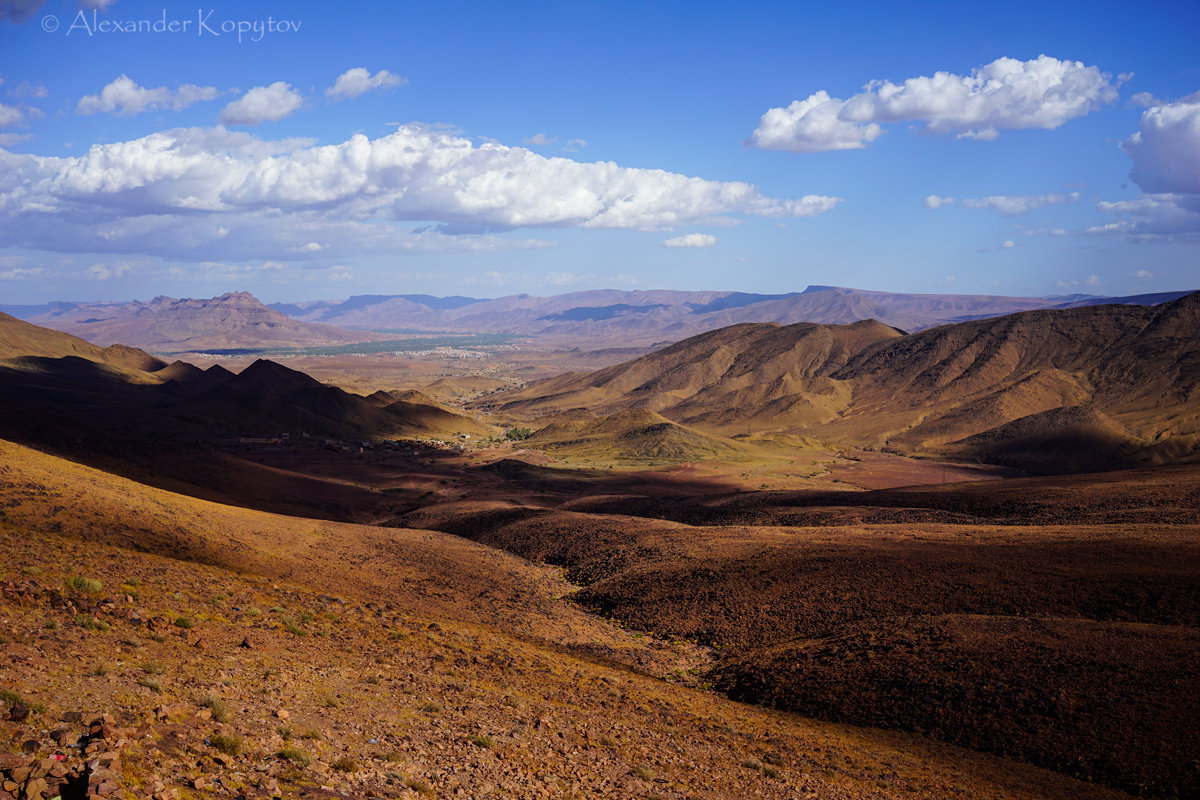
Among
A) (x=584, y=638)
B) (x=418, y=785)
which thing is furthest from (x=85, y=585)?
(x=584, y=638)

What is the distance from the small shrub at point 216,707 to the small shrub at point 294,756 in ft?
3.64

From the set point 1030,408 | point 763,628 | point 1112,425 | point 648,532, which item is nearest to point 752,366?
point 1030,408

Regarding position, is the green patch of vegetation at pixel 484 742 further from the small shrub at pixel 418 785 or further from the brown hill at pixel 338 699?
the small shrub at pixel 418 785

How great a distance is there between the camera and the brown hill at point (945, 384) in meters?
96.7

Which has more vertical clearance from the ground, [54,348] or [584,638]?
[54,348]

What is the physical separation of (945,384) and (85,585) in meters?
130

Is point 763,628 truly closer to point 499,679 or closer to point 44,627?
point 499,679

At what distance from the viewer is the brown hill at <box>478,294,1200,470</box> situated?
9669 centimetres

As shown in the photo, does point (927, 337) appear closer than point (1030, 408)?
No

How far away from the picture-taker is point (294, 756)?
9.23 metres

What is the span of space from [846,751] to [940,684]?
3.74m

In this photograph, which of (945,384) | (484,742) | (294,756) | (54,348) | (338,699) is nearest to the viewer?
(294,756)

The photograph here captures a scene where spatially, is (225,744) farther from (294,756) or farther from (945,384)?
(945,384)

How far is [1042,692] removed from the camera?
15953mm
